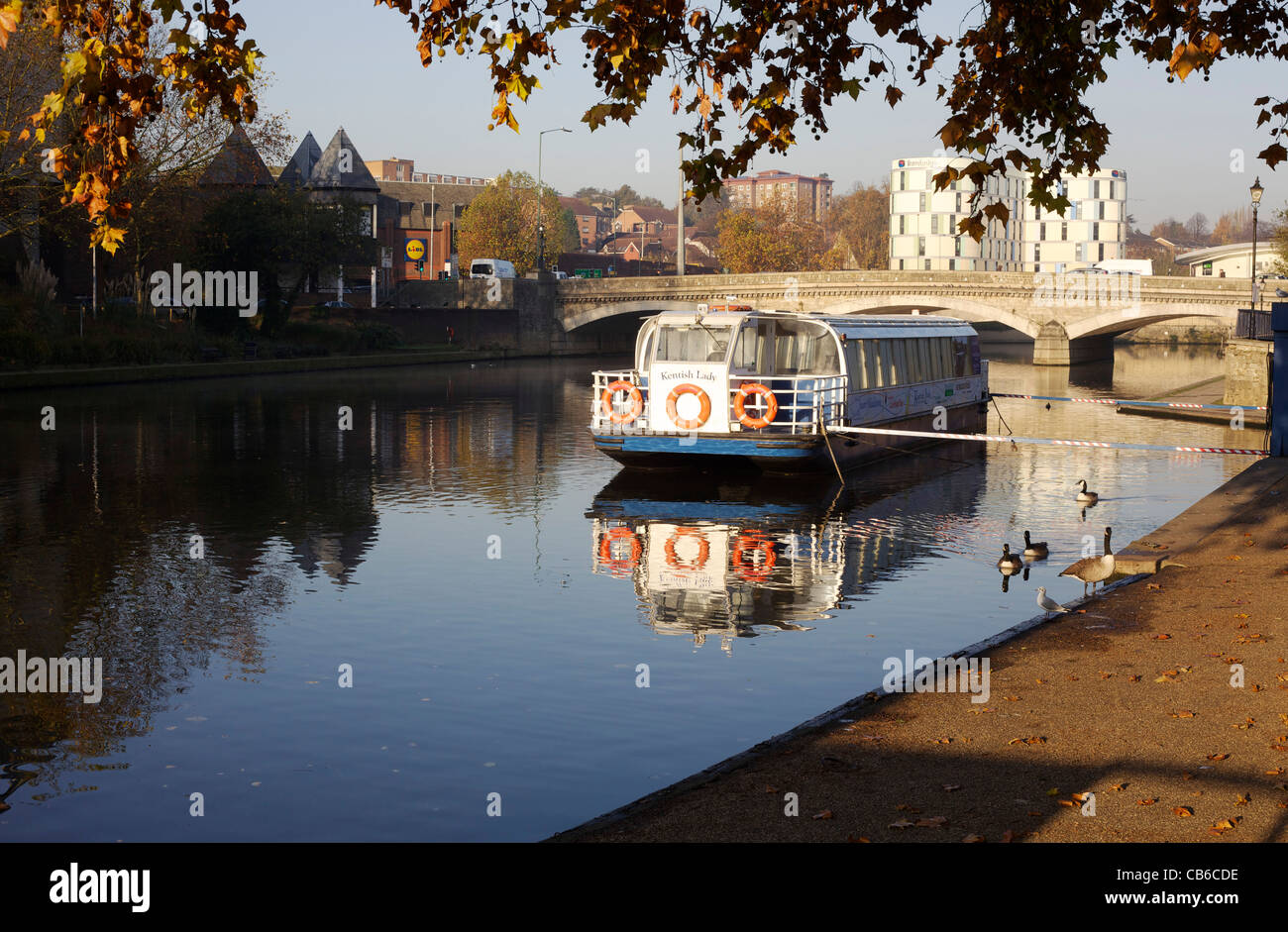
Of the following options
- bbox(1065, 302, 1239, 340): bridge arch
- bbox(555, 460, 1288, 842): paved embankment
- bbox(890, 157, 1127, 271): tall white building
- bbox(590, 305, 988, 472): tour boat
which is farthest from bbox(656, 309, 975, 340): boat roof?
bbox(890, 157, 1127, 271): tall white building

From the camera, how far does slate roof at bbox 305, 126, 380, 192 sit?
3652 inches

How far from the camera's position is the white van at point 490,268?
80.2 m

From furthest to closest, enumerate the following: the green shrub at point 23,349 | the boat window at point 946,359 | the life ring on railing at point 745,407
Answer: the green shrub at point 23,349
the boat window at point 946,359
the life ring on railing at point 745,407

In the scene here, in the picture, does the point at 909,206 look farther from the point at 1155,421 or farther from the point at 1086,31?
the point at 1086,31

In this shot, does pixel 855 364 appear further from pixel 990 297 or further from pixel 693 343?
pixel 990 297

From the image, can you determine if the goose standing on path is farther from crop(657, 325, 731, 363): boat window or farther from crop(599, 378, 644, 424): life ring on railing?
crop(657, 325, 731, 363): boat window

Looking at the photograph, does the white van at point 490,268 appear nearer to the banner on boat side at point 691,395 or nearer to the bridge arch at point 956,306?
the bridge arch at point 956,306

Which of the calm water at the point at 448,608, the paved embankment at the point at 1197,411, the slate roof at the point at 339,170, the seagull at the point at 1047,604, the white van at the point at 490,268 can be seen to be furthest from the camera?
the slate roof at the point at 339,170

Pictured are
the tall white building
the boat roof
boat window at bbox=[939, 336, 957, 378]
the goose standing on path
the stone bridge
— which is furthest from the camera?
the tall white building

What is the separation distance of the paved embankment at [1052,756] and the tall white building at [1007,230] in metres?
137

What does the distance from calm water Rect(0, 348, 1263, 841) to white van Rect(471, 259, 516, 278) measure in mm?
52509

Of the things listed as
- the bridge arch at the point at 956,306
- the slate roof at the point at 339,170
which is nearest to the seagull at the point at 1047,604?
the bridge arch at the point at 956,306

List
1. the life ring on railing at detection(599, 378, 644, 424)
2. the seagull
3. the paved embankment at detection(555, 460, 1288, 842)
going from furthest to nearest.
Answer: the life ring on railing at detection(599, 378, 644, 424) < the seagull < the paved embankment at detection(555, 460, 1288, 842)
